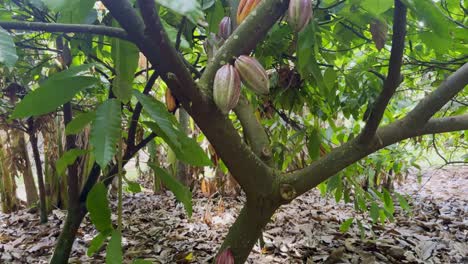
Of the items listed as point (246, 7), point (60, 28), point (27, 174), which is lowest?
point (60, 28)

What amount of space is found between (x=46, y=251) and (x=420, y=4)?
6.16 ft

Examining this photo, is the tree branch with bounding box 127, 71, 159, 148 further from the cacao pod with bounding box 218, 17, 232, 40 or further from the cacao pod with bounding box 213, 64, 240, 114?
the cacao pod with bounding box 213, 64, 240, 114

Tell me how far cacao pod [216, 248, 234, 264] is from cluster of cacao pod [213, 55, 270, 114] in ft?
1.15

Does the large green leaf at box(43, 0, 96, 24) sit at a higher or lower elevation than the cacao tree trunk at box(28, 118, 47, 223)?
lower

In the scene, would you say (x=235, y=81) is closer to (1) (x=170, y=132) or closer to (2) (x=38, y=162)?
(1) (x=170, y=132)

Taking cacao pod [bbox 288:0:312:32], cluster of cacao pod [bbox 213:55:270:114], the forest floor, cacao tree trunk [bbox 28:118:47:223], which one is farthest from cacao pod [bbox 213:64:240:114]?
cacao tree trunk [bbox 28:118:47:223]

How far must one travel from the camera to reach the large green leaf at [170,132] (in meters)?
0.45

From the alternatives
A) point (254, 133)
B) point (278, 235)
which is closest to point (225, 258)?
point (254, 133)

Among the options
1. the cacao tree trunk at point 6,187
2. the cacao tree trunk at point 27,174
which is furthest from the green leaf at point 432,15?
the cacao tree trunk at point 6,187

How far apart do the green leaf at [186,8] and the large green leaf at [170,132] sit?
0.13 metres

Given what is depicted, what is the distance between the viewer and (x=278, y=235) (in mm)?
1975

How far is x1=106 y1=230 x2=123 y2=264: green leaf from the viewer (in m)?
0.48

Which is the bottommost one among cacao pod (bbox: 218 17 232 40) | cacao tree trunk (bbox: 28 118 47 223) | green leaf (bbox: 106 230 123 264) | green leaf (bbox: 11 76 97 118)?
green leaf (bbox: 106 230 123 264)

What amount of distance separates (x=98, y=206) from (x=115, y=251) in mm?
89
